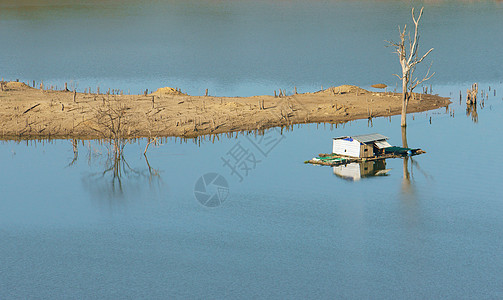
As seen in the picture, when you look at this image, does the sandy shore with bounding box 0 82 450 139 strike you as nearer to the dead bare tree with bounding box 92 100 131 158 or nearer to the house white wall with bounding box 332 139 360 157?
the dead bare tree with bounding box 92 100 131 158

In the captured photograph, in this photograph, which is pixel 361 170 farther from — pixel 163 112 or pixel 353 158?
pixel 163 112

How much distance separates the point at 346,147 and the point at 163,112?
69.9ft

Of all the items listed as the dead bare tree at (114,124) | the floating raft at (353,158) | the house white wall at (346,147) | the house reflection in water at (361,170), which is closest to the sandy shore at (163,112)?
the dead bare tree at (114,124)

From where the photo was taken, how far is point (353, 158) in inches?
2643

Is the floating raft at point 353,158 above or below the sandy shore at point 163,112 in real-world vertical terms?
below

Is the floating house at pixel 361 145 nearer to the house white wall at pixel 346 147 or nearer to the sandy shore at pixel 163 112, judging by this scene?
the house white wall at pixel 346 147

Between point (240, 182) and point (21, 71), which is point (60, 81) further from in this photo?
point (240, 182)

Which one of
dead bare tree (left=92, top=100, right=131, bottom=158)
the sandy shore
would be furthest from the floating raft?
dead bare tree (left=92, top=100, right=131, bottom=158)

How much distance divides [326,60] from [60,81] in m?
44.0

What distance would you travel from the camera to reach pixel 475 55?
128 meters

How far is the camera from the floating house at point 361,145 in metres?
67.0

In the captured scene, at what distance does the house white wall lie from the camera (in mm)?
67125

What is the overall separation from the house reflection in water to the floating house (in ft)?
2.83

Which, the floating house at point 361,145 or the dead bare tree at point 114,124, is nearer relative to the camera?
the floating house at point 361,145
